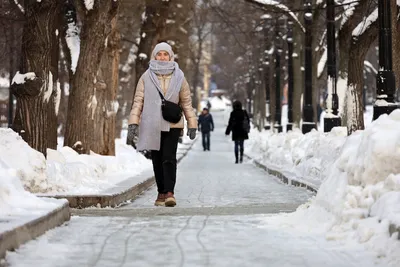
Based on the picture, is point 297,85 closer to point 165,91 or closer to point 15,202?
point 165,91

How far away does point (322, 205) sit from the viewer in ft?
29.3

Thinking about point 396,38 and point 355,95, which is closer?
point 396,38

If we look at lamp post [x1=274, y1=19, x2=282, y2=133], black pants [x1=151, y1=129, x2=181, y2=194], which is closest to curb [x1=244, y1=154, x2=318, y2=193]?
black pants [x1=151, y1=129, x2=181, y2=194]

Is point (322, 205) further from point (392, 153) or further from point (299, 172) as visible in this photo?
Result: point (299, 172)

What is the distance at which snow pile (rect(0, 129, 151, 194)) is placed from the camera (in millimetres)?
11594

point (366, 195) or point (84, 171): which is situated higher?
point (366, 195)

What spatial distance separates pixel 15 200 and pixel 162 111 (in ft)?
9.99

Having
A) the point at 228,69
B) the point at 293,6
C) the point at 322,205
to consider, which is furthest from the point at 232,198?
the point at 228,69

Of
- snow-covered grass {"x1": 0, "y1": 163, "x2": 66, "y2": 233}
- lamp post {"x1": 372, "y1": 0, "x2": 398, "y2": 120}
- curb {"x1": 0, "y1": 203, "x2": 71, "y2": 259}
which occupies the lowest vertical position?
curb {"x1": 0, "y1": 203, "x2": 71, "y2": 259}

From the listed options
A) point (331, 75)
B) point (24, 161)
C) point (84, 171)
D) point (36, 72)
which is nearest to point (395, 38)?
point (331, 75)

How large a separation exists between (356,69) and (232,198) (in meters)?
10.4

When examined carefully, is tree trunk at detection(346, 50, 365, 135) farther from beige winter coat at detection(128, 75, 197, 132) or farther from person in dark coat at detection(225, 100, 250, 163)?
beige winter coat at detection(128, 75, 197, 132)

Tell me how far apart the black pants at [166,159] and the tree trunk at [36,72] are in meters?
3.79

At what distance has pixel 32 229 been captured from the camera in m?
7.71
